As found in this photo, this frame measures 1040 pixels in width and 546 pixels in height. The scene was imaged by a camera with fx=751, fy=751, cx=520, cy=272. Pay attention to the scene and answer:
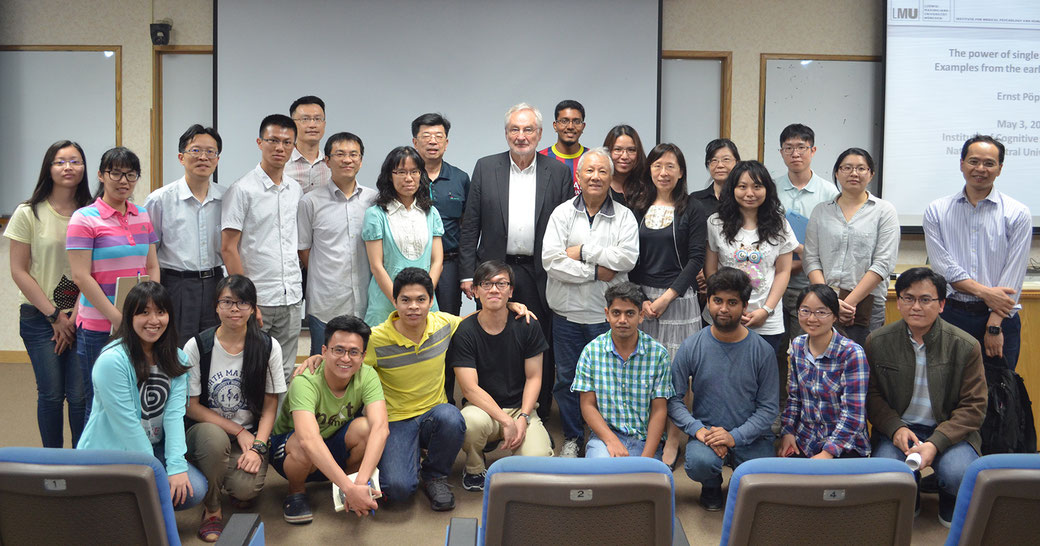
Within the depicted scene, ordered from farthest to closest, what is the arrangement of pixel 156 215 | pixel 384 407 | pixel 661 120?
pixel 661 120 → pixel 156 215 → pixel 384 407

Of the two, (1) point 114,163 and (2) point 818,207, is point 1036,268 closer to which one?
(2) point 818,207

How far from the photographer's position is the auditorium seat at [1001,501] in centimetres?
151

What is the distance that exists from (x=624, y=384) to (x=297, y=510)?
4.32 ft

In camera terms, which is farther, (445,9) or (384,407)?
(445,9)

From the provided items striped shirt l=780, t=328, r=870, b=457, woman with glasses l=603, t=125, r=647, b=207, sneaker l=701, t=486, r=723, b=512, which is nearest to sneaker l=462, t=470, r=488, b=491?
sneaker l=701, t=486, r=723, b=512

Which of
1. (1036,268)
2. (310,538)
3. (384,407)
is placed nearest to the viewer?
(310,538)

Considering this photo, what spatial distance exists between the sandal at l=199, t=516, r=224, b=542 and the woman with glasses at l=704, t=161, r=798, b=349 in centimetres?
217

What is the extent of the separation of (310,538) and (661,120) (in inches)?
143

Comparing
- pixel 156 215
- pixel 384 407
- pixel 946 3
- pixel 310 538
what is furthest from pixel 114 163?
pixel 946 3

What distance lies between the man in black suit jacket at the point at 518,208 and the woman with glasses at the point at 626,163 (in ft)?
→ 0.78

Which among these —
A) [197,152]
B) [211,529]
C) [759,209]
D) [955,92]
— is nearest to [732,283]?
[759,209]

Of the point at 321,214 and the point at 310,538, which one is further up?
the point at 321,214

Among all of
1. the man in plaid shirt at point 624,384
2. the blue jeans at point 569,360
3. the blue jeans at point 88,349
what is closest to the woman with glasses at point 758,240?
the man in plaid shirt at point 624,384

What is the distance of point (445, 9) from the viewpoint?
491 centimetres
